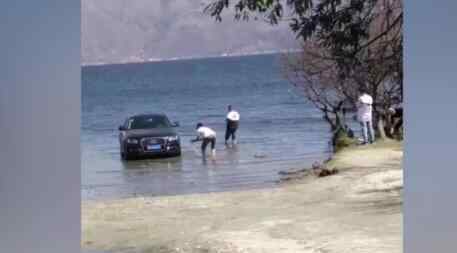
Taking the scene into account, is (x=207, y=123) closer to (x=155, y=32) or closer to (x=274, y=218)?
(x=274, y=218)

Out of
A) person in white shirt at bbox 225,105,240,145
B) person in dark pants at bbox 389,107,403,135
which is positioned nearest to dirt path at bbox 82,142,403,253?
person in dark pants at bbox 389,107,403,135

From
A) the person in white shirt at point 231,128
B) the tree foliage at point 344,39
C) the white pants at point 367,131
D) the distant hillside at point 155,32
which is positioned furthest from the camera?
the distant hillside at point 155,32

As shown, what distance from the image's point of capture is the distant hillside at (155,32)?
4569 centimetres

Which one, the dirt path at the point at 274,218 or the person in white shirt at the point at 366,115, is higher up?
the person in white shirt at the point at 366,115

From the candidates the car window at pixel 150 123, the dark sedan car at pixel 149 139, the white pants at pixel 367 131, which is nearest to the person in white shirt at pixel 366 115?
the white pants at pixel 367 131

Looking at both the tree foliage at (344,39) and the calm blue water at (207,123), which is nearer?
the tree foliage at (344,39)

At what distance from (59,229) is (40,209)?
0.37 feet

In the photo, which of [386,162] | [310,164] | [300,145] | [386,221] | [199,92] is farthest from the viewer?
[199,92]

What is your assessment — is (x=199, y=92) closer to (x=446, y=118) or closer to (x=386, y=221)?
(x=386, y=221)

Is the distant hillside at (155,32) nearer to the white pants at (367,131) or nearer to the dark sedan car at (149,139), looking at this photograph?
the dark sedan car at (149,139)

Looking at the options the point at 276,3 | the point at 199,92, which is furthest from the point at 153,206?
the point at 199,92

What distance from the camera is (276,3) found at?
698 cm

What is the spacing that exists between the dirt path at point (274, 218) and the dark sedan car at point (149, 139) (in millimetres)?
4637

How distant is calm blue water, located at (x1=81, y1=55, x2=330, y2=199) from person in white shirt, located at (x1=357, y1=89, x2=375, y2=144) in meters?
1.36
